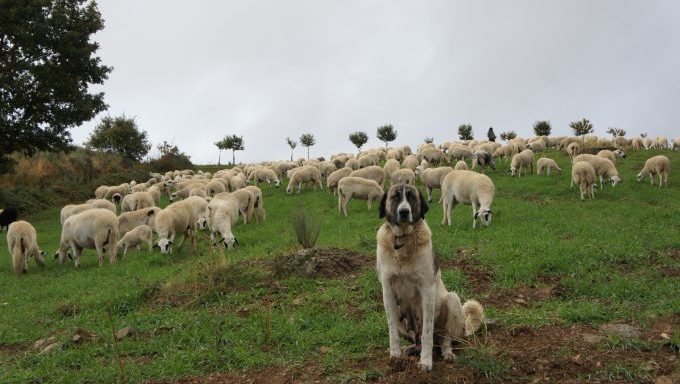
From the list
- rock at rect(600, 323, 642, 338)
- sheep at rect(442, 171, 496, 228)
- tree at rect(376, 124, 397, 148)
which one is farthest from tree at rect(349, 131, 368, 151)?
rock at rect(600, 323, 642, 338)

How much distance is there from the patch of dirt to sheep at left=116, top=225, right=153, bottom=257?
7.99 m

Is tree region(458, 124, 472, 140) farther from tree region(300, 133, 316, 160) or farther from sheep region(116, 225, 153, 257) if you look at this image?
sheep region(116, 225, 153, 257)

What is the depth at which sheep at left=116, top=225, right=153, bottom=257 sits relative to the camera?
17.2 meters

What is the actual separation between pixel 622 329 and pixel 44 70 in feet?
101

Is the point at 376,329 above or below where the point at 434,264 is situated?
below

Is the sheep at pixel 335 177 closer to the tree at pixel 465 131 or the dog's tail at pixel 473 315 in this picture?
the dog's tail at pixel 473 315

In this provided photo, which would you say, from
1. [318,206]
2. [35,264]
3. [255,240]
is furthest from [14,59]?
[255,240]

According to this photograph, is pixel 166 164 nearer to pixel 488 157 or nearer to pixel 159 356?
pixel 488 157

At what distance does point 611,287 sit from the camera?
29.2 feet

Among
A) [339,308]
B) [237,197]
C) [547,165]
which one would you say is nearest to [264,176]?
[237,197]

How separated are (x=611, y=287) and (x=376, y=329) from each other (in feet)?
14.4

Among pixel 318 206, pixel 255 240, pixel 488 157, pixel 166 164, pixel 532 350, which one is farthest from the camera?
pixel 166 164

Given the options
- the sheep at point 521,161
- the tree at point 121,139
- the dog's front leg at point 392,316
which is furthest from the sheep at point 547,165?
the tree at point 121,139

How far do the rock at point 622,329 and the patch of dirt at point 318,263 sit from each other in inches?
193
